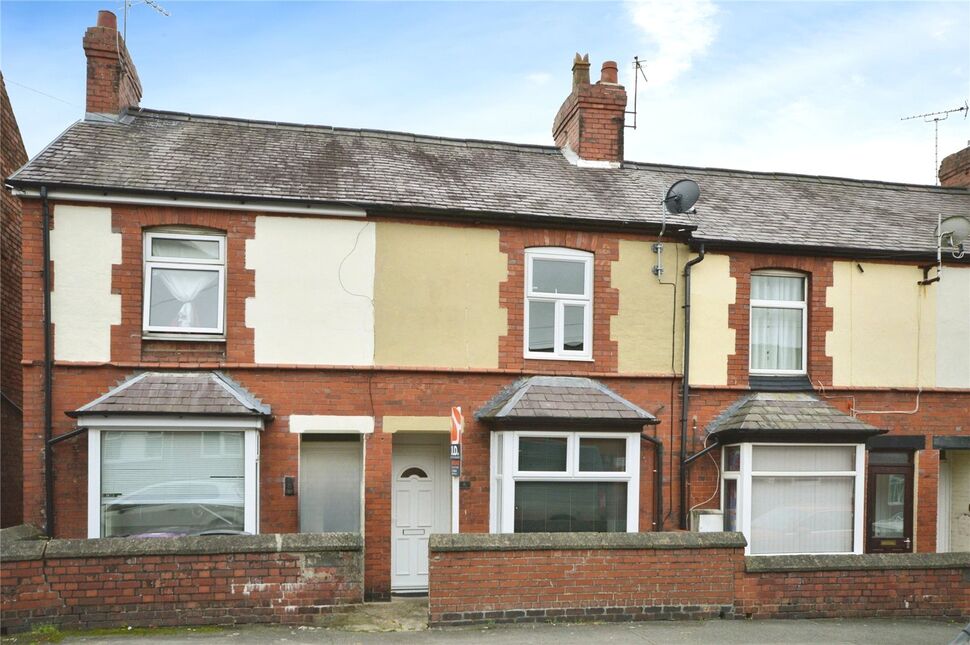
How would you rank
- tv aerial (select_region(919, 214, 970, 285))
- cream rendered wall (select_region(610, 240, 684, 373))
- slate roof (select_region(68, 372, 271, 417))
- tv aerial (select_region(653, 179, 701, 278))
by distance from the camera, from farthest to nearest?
tv aerial (select_region(919, 214, 970, 285)) < tv aerial (select_region(653, 179, 701, 278)) < cream rendered wall (select_region(610, 240, 684, 373)) < slate roof (select_region(68, 372, 271, 417))

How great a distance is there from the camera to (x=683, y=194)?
40.4 ft

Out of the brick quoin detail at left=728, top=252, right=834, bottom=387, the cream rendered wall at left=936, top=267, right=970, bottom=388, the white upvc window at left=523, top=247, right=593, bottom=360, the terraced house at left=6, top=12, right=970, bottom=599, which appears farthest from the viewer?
the cream rendered wall at left=936, top=267, right=970, bottom=388

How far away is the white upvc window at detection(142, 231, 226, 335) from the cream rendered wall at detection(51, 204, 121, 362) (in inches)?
17.1

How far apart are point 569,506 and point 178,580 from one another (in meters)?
5.22

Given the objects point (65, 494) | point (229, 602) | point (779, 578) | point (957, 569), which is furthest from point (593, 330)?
point (65, 494)

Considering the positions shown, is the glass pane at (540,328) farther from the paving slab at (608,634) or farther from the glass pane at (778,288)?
the paving slab at (608,634)

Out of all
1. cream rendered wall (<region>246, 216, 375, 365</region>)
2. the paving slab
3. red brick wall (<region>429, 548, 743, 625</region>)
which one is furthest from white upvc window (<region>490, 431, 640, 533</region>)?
cream rendered wall (<region>246, 216, 375, 365</region>)

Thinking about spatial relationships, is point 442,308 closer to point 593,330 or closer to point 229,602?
point 593,330

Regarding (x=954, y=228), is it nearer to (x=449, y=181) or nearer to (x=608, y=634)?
(x=449, y=181)

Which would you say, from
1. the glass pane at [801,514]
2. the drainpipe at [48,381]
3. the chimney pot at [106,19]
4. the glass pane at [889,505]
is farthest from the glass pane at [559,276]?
the chimney pot at [106,19]

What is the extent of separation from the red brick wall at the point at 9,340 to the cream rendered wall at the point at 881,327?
41.1 feet

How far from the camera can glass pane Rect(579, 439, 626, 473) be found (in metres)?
11.3

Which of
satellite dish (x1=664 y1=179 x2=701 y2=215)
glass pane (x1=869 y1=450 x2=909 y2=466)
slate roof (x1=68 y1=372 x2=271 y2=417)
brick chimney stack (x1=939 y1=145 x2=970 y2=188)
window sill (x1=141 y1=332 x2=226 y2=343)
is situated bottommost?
glass pane (x1=869 y1=450 x2=909 y2=466)

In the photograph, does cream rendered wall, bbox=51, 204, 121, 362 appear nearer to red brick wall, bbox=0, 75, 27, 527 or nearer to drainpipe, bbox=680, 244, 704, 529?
red brick wall, bbox=0, 75, 27, 527
